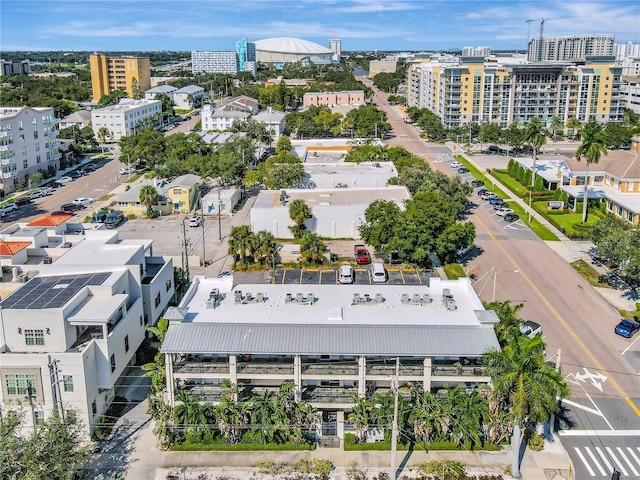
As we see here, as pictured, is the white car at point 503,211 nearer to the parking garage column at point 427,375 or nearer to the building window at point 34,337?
the parking garage column at point 427,375

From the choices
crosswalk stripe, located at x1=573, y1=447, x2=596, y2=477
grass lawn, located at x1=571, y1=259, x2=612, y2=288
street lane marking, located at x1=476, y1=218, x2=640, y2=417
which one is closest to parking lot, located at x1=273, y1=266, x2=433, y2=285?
street lane marking, located at x1=476, y1=218, x2=640, y2=417

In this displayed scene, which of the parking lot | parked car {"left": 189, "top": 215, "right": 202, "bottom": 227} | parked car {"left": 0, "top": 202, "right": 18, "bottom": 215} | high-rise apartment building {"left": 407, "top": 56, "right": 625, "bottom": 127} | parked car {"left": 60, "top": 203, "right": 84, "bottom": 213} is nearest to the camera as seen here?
the parking lot

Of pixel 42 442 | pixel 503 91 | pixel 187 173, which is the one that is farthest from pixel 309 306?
pixel 503 91

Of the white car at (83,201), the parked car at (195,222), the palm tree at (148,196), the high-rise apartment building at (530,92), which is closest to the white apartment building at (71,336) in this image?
the parked car at (195,222)

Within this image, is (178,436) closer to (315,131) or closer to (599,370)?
(599,370)

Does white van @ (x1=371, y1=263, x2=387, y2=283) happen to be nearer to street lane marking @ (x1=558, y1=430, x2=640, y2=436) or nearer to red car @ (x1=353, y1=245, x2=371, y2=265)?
red car @ (x1=353, y1=245, x2=371, y2=265)
